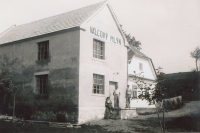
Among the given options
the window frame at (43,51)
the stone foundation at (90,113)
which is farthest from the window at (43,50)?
the stone foundation at (90,113)

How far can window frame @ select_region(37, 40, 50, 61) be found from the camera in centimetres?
1739

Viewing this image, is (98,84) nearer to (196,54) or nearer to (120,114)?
(120,114)

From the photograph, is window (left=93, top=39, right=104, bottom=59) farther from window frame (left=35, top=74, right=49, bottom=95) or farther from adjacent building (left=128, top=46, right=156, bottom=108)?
adjacent building (left=128, top=46, right=156, bottom=108)

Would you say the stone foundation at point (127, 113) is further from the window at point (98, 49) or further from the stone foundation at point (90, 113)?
the window at point (98, 49)

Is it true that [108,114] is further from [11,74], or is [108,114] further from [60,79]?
[11,74]

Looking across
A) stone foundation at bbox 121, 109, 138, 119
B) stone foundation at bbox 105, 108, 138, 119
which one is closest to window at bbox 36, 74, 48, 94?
stone foundation at bbox 105, 108, 138, 119

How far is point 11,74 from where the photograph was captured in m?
19.5

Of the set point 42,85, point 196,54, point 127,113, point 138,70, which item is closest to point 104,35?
point 42,85

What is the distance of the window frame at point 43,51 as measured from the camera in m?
17.4

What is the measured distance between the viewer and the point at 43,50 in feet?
57.9

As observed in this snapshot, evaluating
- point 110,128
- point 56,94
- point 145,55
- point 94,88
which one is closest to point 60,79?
point 56,94

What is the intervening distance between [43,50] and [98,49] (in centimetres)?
402

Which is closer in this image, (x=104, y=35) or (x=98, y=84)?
(x=98, y=84)

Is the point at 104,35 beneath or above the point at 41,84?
above
